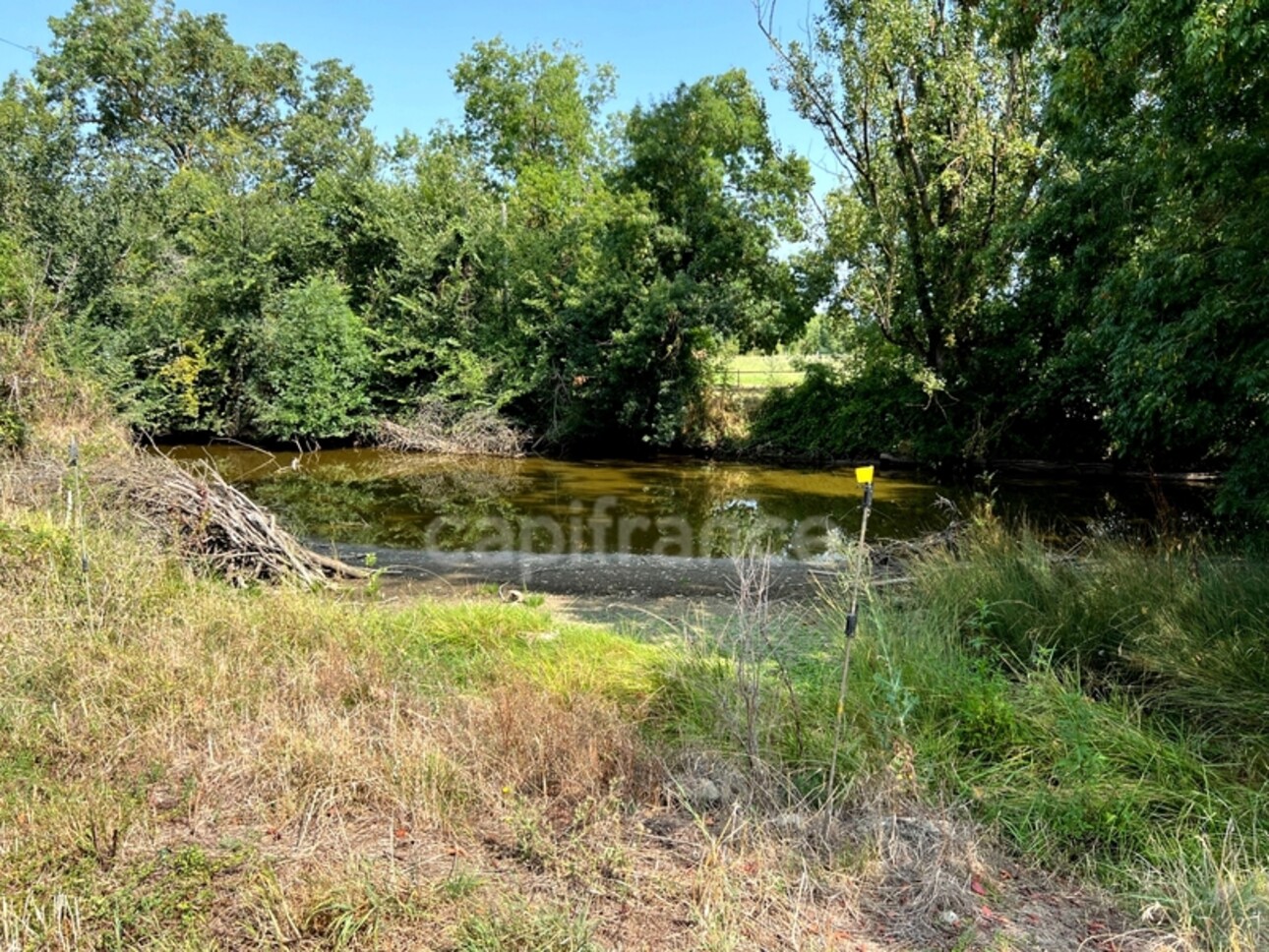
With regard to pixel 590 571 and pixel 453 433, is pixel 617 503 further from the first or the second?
pixel 453 433

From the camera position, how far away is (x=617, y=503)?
12.9 m

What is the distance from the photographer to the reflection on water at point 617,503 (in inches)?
404

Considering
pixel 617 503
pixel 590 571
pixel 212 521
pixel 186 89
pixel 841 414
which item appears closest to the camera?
pixel 212 521

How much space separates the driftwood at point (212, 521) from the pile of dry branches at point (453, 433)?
455 inches

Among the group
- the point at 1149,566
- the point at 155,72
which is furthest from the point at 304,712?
the point at 155,72

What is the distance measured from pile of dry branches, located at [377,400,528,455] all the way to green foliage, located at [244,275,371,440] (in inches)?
49.4

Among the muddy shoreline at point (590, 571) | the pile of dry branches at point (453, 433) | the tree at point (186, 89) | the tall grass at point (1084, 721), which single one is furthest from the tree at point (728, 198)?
the tree at point (186, 89)

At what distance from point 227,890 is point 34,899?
1.56 ft

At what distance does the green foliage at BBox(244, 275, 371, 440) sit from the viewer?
1802 centimetres

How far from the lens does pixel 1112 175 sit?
9562mm

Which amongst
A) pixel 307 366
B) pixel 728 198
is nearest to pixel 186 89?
pixel 307 366

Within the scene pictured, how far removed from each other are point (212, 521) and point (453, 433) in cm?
1241

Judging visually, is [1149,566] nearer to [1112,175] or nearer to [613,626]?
[613,626]

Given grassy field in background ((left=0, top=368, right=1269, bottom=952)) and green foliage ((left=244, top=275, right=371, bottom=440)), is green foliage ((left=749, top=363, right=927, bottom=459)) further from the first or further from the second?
grassy field in background ((left=0, top=368, right=1269, bottom=952))
